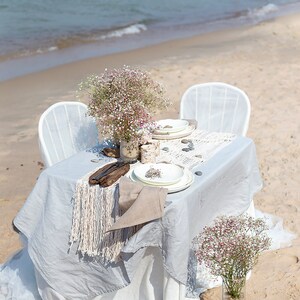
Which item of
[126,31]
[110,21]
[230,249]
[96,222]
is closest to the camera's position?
[230,249]

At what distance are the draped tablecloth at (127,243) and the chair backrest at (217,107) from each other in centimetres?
95

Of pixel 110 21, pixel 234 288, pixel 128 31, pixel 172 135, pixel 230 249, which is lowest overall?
pixel 110 21

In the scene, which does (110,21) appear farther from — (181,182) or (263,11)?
(181,182)

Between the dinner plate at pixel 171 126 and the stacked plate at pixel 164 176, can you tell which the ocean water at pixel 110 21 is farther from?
the stacked plate at pixel 164 176

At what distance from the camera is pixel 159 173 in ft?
9.50

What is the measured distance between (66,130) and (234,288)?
1.72 metres

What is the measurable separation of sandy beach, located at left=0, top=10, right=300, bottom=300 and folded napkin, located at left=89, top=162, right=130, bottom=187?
102 cm

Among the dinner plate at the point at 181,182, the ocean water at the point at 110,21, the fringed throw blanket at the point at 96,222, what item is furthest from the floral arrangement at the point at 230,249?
the ocean water at the point at 110,21

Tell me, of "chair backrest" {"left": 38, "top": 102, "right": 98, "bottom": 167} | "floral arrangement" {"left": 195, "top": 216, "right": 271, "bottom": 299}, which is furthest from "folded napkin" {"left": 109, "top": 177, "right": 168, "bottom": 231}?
"chair backrest" {"left": 38, "top": 102, "right": 98, "bottom": 167}

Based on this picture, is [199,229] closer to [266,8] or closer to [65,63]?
[65,63]

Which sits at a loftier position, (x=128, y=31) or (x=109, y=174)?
(x=109, y=174)

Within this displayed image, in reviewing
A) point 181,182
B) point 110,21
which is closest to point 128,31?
point 110,21

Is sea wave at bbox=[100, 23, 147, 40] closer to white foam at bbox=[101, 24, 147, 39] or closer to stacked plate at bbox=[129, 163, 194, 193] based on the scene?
white foam at bbox=[101, 24, 147, 39]

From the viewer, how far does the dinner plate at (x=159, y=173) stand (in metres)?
2.80
